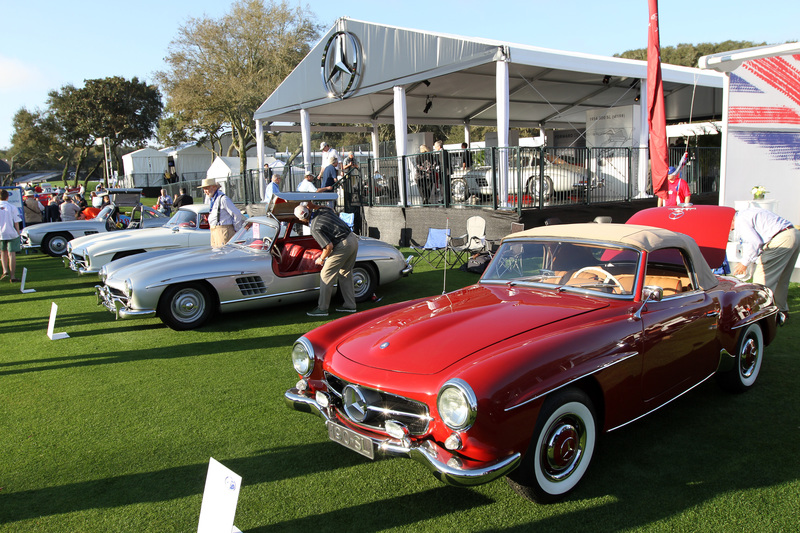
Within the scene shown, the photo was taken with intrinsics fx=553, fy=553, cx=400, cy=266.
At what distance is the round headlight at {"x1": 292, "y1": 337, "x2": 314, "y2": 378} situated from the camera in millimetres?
3852

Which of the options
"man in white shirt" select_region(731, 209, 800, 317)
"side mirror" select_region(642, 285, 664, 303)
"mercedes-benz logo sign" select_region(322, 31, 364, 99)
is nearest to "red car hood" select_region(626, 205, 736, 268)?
"man in white shirt" select_region(731, 209, 800, 317)

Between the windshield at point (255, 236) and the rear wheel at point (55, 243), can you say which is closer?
the windshield at point (255, 236)

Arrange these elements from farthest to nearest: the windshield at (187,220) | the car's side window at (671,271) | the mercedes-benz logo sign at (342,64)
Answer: the mercedes-benz logo sign at (342,64), the windshield at (187,220), the car's side window at (671,271)

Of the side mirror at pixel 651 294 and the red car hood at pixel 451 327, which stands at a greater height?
the side mirror at pixel 651 294

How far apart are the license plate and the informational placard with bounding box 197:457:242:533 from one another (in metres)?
0.70

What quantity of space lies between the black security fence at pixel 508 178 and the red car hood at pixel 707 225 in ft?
14.9

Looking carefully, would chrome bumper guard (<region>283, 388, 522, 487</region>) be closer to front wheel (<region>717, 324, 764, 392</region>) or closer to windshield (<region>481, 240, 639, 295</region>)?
windshield (<region>481, 240, 639, 295</region>)

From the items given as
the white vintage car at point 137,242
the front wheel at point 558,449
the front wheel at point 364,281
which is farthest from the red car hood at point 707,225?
the white vintage car at point 137,242

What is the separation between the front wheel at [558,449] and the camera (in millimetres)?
2965

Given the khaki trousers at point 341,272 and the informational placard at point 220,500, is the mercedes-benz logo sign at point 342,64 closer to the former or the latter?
the khaki trousers at point 341,272

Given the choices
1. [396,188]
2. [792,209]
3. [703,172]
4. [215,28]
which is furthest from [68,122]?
[792,209]

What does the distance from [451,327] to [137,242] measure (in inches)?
350

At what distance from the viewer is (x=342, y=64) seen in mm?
16359

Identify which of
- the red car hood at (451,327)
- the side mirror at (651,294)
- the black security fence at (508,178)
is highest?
the black security fence at (508,178)
